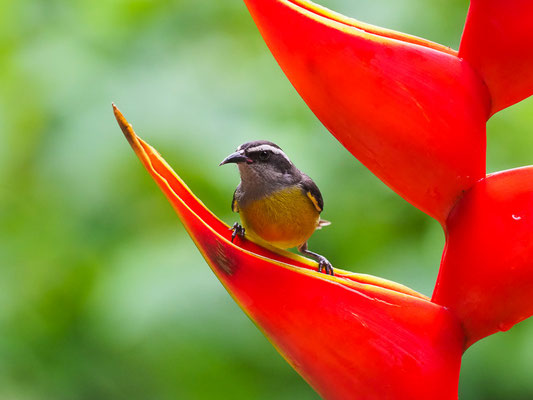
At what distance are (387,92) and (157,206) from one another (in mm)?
923

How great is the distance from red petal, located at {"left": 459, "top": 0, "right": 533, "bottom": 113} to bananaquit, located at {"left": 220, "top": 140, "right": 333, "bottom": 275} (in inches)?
18.9

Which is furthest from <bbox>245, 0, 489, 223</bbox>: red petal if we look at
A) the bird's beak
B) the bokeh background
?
the bokeh background

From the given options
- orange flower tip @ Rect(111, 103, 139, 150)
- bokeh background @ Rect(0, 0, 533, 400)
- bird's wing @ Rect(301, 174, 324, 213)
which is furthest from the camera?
bokeh background @ Rect(0, 0, 533, 400)

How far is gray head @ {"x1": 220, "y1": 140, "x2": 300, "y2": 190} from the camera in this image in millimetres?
963

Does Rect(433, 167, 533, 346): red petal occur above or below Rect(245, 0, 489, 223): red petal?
below

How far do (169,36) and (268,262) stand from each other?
1134mm

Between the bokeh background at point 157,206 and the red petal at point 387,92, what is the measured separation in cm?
74

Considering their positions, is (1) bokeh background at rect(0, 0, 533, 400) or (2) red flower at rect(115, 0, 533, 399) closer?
(2) red flower at rect(115, 0, 533, 399)

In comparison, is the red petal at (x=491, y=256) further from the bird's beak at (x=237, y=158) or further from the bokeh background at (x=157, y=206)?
the bokeh background at (x=157, y=206)

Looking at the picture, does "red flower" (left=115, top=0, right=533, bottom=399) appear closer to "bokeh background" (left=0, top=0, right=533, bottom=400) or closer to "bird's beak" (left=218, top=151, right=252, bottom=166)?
"bird's beak" (left=218, top=151, right=252, bottom=166)

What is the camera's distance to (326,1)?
1.56m

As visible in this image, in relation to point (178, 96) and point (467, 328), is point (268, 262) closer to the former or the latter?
point (467, 328)

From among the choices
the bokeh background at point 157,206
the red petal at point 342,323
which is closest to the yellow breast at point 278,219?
the bokeh background at point 157,206

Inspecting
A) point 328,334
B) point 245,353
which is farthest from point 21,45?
point 328,334
